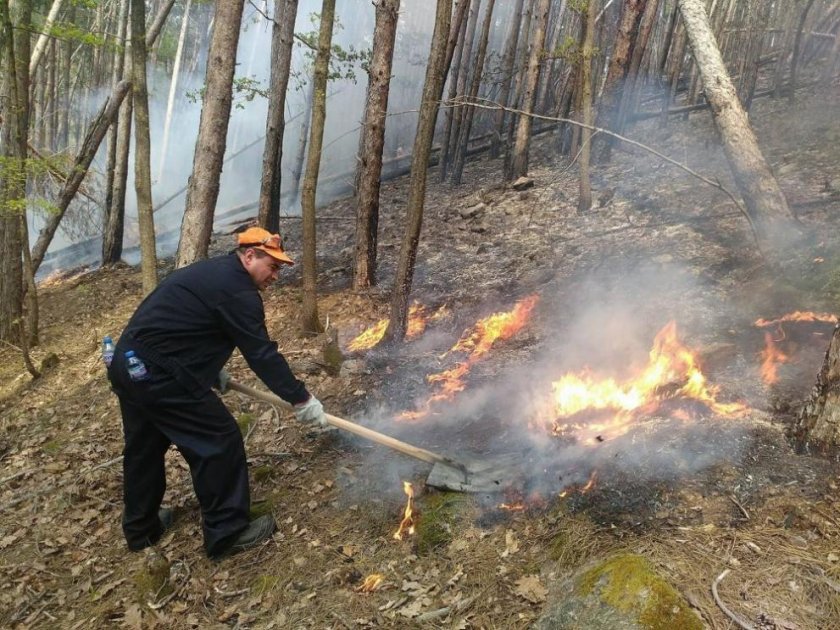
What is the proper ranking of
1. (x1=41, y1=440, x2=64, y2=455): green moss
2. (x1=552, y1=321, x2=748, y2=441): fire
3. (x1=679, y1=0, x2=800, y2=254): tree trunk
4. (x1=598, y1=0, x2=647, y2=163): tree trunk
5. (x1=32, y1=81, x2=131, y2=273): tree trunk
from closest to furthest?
(x1=552, y1=321, x2=748, y2=441): fire → (x1=41, y1=440, x2=64, y2=455): green moss → (x1=679, y1=0, x2=800, y2=254): tree trunk → (x1=32, y1=81, x2=131, y2=273): tree trunk → (x1=598, y1=0, x2=647, y2=163): tree trunk

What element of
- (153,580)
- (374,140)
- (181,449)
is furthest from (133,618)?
(374,140)

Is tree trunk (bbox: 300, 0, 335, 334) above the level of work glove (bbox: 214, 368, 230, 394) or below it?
above

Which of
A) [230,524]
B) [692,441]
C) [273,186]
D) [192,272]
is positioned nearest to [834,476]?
[692,441]

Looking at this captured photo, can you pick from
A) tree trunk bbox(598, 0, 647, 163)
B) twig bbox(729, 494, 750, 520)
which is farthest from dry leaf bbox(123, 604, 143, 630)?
tree trunk bbox(598, 0, 647, 163)

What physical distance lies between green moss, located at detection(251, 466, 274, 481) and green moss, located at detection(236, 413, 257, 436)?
29.1 inches

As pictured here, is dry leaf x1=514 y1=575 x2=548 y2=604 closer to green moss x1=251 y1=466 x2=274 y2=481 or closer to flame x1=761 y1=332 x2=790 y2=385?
green moss x1=251 y1=466 x2=274 y2=481

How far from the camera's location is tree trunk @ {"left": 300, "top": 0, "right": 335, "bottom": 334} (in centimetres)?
646

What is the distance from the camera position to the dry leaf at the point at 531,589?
10.1ft

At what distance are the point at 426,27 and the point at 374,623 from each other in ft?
96.3

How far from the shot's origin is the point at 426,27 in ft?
90.3

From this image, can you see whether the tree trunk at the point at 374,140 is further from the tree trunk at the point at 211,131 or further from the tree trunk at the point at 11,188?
the tree trunk at the point at 11,188

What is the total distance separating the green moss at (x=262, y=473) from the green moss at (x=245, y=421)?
29.1 inches

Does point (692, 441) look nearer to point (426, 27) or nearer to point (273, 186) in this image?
point (273, 186)

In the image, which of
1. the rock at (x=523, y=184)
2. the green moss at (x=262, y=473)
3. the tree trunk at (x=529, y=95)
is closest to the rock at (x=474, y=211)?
the rock at (x=523, y=184)
